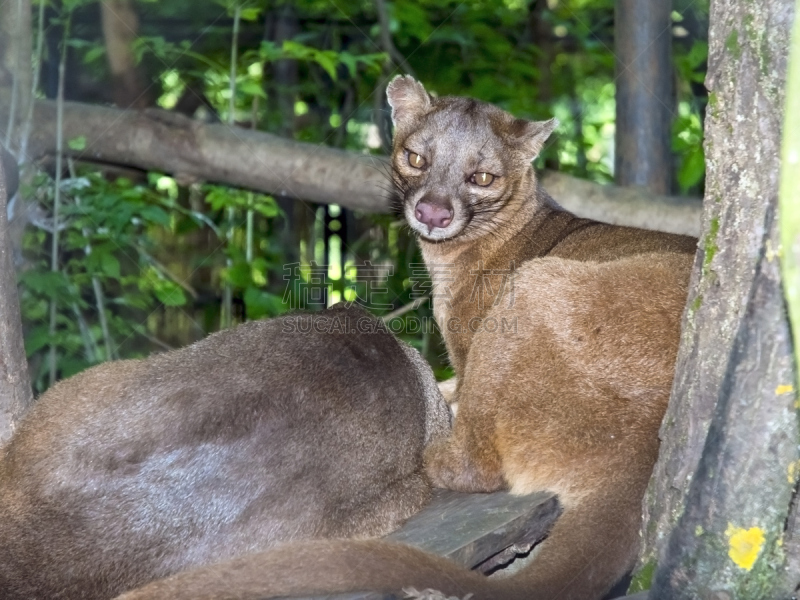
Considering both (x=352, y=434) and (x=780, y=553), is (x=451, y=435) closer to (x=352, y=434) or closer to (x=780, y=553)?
(x=352, y=434)

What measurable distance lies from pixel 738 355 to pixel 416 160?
3.08 meters

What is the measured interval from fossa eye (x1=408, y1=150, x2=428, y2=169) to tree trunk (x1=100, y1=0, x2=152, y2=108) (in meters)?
3.47

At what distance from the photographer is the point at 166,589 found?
9.31ft

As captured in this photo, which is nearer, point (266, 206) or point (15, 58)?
point (15, 58)

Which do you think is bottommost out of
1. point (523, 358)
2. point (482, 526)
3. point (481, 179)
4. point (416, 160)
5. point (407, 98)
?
point (482, 526)

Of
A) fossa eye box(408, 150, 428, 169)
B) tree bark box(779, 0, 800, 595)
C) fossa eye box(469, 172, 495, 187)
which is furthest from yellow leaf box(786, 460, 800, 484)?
fossa eye box(408, 150, 428, 169)

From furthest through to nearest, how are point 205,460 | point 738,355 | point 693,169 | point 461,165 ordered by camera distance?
point 693,169 < point 461,165 < point 205,460 < point 738,355

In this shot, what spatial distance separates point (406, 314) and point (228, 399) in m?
5.20

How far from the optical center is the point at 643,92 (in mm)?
7242

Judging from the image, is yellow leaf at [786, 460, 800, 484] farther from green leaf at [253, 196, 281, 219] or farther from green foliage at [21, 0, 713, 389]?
green leaf at [253, 196, 281, 219]

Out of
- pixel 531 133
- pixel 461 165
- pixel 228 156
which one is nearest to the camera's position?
pixel 461 165

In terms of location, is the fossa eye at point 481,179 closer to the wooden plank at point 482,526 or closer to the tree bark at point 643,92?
the wooden plank at point 482,526

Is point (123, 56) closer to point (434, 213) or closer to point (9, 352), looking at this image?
point (434, 213)

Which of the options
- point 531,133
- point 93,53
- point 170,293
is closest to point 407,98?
point 531,133
